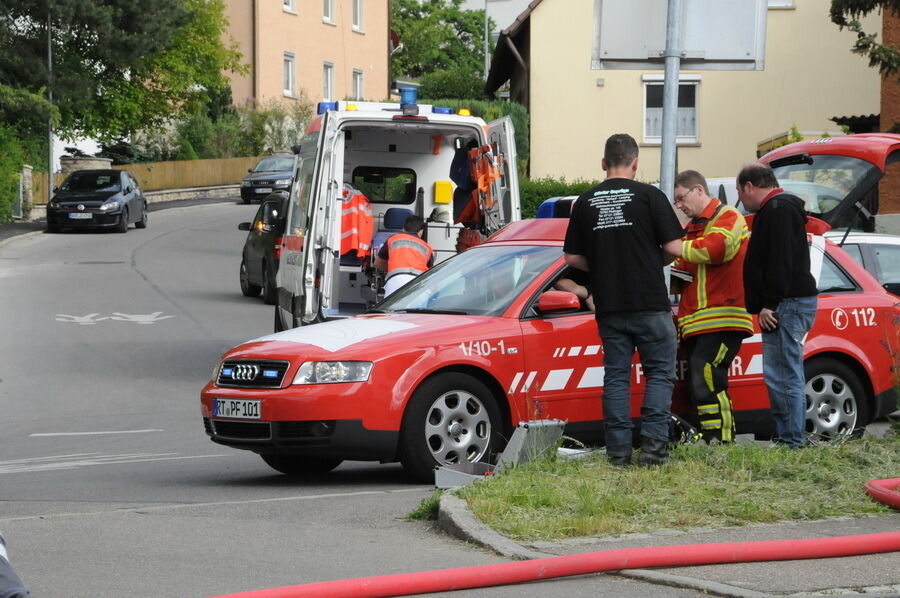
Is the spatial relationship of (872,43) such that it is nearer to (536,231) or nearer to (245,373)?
(536,231)

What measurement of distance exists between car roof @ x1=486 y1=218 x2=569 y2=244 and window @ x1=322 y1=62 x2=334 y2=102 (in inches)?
2159

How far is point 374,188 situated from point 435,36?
7786 centimetres

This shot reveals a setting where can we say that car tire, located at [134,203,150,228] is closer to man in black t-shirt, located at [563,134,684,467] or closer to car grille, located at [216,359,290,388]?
car grille, located at [216,359,290,388]

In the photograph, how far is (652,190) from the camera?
843 cm

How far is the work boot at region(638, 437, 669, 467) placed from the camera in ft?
27.3

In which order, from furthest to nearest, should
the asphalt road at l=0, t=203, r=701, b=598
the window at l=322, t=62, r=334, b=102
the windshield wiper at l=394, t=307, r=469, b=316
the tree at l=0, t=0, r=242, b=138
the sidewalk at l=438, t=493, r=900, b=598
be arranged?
the window at l=322, t=62, r=334, b=102
the tree at l=0, t=0, r=242, b=138
the windshield wiper at l=394, t=307, r=469, b=316
the asphalt road at l=0, t=203, r=701, b=598
the sidewalk at l=438, t=493, r=900, b=598

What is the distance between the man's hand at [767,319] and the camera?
9.06 metres

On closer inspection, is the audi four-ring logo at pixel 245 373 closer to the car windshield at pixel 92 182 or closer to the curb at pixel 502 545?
the curb at pixel 502 545

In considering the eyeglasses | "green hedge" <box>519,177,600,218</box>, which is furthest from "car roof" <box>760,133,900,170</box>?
"green hedge" <box>519,177,600,218</box>

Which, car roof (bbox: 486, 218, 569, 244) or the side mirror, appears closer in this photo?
the side mirror

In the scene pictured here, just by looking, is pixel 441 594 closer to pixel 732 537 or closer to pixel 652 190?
pixel 732 537

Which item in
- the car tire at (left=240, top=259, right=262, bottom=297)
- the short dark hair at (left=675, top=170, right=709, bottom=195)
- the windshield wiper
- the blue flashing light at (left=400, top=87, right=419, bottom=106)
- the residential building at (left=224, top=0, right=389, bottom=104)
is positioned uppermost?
the residential building at (left=224, top=0, right=389, bottom=104)

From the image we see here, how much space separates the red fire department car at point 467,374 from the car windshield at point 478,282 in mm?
12

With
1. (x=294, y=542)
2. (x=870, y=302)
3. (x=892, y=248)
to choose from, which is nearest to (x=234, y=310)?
(x=892, y=248)
